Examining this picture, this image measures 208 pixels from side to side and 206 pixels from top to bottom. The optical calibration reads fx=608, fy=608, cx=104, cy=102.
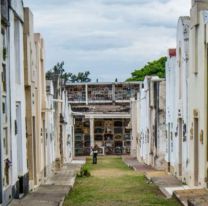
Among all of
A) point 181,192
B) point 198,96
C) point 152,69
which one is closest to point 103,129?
point 152,69

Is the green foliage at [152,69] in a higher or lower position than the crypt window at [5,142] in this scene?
higher

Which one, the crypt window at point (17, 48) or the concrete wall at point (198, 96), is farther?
the concrete wall at point (198, 96)

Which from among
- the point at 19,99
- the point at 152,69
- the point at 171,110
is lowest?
the point at 171,110

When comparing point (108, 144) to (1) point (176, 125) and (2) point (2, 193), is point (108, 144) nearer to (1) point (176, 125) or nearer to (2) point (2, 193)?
(1) point (176, 125)

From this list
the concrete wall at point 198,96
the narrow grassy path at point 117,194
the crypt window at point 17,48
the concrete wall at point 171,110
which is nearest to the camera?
the narrow grassy path at point 117,194

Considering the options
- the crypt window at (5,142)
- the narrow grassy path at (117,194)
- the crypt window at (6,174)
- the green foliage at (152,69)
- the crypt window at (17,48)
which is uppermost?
the green foliage at (152,69)

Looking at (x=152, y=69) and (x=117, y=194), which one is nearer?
(x=117, y=194)

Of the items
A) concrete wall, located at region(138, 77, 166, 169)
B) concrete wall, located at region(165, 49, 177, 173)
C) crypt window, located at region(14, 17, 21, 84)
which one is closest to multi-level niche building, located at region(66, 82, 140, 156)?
concrete wall, located at region(138, 77, 166, 169)

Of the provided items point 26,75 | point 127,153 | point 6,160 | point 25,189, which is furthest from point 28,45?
point 127,153

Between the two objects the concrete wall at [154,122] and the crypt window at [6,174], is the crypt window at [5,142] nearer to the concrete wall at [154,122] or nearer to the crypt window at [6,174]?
the crypt window at [6,174]

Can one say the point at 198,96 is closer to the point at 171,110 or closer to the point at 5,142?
the point at 5,142

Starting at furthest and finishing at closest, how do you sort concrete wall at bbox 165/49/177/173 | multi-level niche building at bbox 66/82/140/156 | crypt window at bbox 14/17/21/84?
1. multi-level niche building at bbox 66/82/140/156
2. concrete wall at bbox 165/49/177/173
3. crypt window at bbox 14/17/21/84

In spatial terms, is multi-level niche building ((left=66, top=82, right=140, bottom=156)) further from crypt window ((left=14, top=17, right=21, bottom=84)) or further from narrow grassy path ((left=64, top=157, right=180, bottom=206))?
crypt window ((left=14, top=17, right=21, bottom=84))

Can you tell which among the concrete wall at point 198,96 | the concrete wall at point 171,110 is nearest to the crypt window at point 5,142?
the concrete wall at point 198,96
